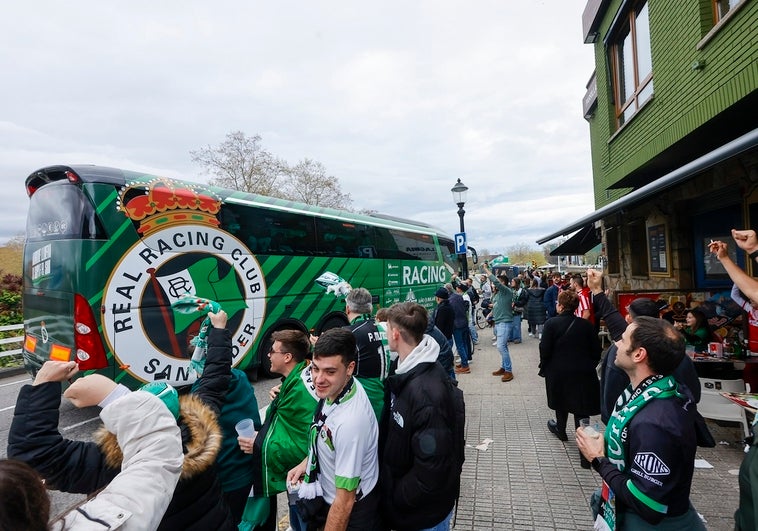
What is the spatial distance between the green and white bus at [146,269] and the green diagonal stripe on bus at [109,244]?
0.01 meters

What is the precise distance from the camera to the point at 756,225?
6.18 metres

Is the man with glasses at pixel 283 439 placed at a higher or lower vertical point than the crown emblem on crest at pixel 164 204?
lower

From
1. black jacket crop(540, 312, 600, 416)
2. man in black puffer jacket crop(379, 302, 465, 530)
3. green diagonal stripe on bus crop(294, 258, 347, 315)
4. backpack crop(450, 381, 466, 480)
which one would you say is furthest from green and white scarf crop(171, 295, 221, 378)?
green diagonal stripe on bus crop(294, 258, 347, 315)

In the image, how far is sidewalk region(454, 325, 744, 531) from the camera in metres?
3.25

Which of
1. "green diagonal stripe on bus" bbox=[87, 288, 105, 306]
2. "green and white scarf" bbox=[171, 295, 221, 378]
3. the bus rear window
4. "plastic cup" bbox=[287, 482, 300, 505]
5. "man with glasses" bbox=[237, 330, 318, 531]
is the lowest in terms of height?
"plastic cup" bbox=[287, 482, 300, 505]

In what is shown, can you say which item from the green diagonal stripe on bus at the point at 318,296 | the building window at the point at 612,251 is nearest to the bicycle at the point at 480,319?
the building window at the point at 612,251

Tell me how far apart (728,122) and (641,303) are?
4203 millimetres

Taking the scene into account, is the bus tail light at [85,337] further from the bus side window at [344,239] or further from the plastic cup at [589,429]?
the plastic cup at [589,429]

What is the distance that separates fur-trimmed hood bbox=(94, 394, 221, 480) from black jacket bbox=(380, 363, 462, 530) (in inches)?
35.3

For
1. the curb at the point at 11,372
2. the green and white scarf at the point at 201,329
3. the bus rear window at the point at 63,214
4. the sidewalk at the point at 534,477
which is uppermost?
the bus rear window at the point at 63,214

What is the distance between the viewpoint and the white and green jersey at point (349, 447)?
74.3 inches

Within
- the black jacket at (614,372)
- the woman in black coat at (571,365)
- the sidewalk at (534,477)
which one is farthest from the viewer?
the woman in black coat at (571,365)

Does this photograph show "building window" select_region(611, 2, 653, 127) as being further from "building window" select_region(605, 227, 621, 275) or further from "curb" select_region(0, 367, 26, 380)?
"curb" select_region(0, 367, 26, 380)

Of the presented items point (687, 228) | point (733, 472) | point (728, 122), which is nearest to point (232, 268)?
point (733, 472)
